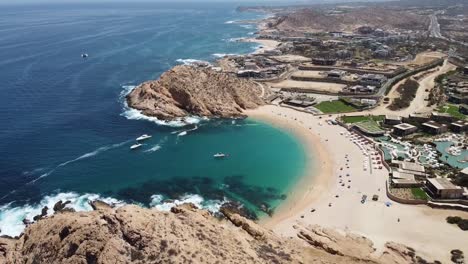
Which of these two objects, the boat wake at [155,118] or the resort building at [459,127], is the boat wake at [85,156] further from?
the resort building at [459,127]

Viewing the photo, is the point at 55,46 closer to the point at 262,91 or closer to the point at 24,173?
the point at 262,91

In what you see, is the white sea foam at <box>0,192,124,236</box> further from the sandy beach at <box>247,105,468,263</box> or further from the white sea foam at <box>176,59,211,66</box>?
the white sea foam at <box>176,59,211,66</box>

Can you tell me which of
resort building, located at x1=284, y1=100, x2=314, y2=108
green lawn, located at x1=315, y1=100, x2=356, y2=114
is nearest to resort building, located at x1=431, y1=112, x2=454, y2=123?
green lawn, located at x1=315, y1=100, x2=356, y2=114

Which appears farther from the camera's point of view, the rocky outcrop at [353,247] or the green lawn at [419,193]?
the green lawn at [419,193]

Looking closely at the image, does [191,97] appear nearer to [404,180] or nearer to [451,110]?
[404,180]

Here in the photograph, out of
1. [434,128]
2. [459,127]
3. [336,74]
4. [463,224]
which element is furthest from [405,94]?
[463,224]

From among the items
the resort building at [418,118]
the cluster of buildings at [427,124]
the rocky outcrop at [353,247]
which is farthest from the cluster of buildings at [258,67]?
the rocky outcrop at [353,247]

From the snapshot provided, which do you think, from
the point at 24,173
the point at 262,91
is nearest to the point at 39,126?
the point at 24,173
